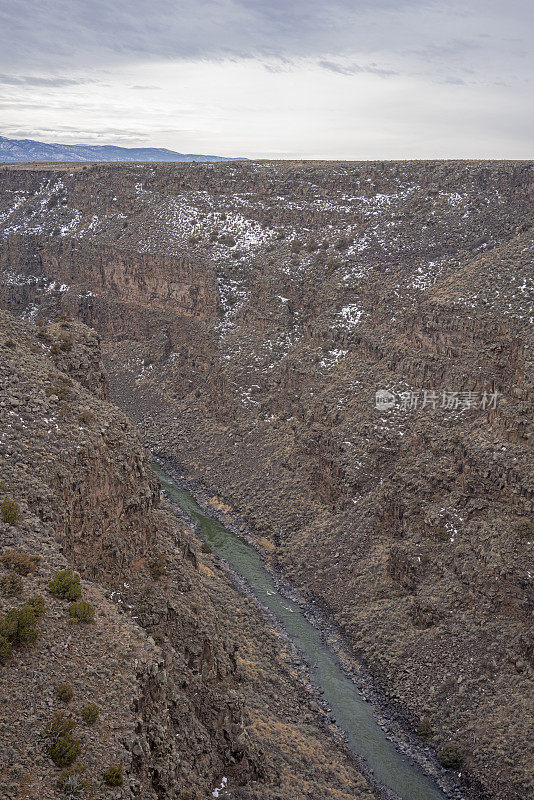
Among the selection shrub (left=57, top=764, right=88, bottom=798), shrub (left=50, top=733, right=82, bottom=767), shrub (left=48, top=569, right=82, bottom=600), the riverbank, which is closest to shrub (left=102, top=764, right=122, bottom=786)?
shrub (left=57, top=764, right=88, bottom=798)

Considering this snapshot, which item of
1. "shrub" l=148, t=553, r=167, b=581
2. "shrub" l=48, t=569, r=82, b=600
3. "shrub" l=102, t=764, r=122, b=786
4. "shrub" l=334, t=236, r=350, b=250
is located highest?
"shrub" l=334, t=236, r=350, b=250

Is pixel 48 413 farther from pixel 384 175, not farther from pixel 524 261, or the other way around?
pixel 384 175

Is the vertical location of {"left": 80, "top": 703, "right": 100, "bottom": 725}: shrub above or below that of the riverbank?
above

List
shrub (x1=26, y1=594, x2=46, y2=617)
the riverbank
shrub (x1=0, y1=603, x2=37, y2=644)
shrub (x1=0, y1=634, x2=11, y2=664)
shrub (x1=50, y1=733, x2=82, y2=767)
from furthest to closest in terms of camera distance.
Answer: the riverbank
shrub (x1=26, y1=594, x2=46, y2=617)
shrub (x1=0, y1=603, x2=37, y2=644)
shrub (x1=0, y1=634, x2=11, y2=664)
shrub (x1=50, y1=733, x2=82, y2=767)

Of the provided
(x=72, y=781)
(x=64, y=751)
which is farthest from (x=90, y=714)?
(x=72, y=781)

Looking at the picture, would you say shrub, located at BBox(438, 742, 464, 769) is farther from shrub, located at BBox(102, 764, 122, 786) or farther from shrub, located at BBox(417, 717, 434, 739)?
shrub, located at BBox(102, 764, 122, 786)

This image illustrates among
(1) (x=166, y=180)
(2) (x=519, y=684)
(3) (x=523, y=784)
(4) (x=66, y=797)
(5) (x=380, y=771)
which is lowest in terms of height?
(5) (x=380, y=771)

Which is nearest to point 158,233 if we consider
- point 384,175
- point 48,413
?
point 384,175
